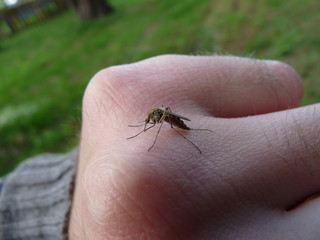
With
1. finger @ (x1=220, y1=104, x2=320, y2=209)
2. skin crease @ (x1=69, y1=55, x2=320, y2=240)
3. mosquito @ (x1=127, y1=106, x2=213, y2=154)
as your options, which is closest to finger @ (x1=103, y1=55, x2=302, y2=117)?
skin crease @ (x1=69, y1=55, x2=320, y2=240)

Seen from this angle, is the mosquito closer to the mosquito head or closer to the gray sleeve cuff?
the mosquito head

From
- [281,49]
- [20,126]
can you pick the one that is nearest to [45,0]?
[20,126]

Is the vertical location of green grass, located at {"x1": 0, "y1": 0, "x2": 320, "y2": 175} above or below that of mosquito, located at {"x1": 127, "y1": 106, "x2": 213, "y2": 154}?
below

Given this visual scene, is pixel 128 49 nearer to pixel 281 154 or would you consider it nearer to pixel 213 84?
pixel 213 84

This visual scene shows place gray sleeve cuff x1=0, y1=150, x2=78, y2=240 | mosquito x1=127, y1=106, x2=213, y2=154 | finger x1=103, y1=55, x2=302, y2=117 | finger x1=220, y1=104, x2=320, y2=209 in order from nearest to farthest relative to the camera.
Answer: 1. finger x1=220, y1=104, x2=320, y2=209
2. mosquito x1=127, y1=106, x2=213, y2=154
3. finger x1=103, y1=55, x2=302, y2=117
4. gray sleeve cuff x1=0, y1=150, x2=78, y2=240

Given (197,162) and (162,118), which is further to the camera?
(162,118)

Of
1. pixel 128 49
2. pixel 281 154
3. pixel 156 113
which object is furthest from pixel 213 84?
pixel 128 49

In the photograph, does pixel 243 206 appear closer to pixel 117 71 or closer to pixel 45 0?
pixel 117 71
